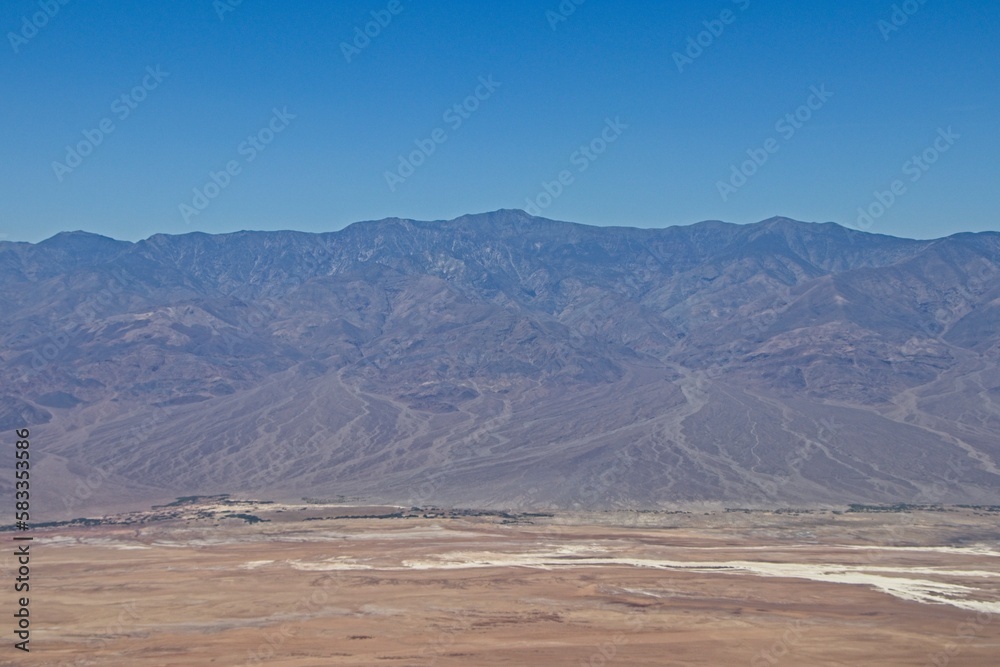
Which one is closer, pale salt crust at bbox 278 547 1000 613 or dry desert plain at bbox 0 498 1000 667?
dry desert plain at bbox 0 498 1000 667

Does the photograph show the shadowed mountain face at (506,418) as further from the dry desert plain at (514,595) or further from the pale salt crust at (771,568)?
the pale salt crust at (771,568)

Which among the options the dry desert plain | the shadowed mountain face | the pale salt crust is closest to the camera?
the dry desert plain

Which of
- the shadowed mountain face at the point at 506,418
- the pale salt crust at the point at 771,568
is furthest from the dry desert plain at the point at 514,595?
the shadowed mountain face at the point at 506,418

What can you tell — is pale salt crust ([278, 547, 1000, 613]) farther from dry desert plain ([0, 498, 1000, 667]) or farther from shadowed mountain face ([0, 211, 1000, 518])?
shadowed mountain face ([0, 211, 1000, 518])

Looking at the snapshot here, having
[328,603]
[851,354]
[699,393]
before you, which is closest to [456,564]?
[328,603]

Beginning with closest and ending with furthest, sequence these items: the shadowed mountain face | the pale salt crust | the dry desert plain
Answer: the dry desert plain < the pale salt crust < the shadowed mountain face

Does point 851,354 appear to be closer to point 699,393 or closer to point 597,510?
point 699,393

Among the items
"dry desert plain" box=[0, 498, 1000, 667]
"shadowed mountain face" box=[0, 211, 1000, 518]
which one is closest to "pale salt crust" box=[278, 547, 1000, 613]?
"dry desert plain" box=[0, 498, 1000, 667]

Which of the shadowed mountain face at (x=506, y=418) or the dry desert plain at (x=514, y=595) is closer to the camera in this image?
the dry desert plain at (x=514, y=595)

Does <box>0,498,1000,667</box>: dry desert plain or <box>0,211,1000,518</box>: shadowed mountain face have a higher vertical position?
<box>0,211,1000,518</box>: shadowed mountain face
